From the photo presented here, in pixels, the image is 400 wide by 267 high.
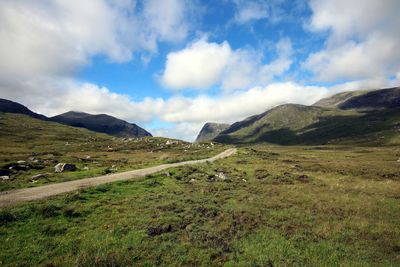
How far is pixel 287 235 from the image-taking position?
19016 mm

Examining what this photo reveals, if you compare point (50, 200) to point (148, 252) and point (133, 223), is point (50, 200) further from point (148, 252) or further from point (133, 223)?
point (148, 252)

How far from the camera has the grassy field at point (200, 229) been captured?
15.1 meters

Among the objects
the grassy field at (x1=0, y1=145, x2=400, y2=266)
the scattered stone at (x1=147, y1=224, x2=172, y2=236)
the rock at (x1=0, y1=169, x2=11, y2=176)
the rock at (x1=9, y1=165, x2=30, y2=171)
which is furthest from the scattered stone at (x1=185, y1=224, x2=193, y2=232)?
the rock at (x1=9, y1=165, x2=30, y2=171)

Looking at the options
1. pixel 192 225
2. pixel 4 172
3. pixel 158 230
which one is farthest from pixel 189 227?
pixel 4 172

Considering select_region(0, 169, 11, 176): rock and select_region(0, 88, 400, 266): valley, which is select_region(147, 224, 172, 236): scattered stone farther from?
select_region(0, 169, 11, 176): rock

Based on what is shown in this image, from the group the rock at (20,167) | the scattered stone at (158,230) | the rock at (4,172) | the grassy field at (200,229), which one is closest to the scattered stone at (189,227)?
the grassy field at (200,229)

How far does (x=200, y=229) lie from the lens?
1947cm

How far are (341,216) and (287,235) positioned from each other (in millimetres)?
8404

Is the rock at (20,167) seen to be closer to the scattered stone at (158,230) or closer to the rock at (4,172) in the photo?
the rock at (4,172)

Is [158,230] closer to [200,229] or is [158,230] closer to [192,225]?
[192,225]

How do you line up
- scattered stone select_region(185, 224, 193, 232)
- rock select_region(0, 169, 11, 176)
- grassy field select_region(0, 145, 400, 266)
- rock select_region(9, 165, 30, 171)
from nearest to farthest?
grassy field select_region(0, 145, 400, 266), scattered stone select_region(185, 224, 193, 232), rock select_region(0, 169, 11, 176), rock select_region(9, 165, 30, 171)

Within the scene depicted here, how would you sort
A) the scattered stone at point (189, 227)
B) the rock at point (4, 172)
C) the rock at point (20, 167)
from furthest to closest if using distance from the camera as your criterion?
the rock at point (20, 167)
the rock at point (4, 172)
the scattered stone at point (189, 227)

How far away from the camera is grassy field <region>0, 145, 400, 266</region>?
15.1 metres

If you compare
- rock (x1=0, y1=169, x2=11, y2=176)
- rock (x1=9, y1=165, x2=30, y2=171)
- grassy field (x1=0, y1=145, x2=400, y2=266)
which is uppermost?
rock (x1=9, y1=165, x2=30, y2=171)
